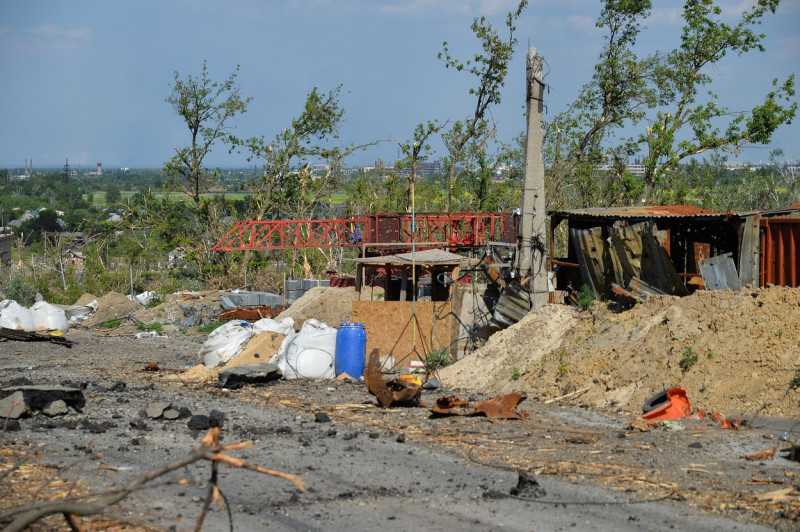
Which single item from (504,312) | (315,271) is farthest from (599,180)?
(504,312)

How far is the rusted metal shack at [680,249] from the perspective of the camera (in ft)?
47.1

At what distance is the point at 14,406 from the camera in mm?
10578

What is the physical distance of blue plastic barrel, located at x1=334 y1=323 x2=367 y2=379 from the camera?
1547 centimetres

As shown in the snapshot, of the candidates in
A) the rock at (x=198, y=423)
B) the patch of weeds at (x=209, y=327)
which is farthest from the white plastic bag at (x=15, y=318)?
the rock at (x=198, y=423)

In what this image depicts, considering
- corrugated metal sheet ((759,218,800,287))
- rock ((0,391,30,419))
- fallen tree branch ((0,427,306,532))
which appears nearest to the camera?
fallen tree branch ((0,427,306,532))

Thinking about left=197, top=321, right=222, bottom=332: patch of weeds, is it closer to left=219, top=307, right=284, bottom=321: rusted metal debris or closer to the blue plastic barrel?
left=219, top=307, right=284, bottom=321: rusted metal debris

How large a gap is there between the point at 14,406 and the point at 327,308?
13327 millimetres

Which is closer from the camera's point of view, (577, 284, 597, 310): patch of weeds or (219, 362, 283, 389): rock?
(219, 362, 283, 389): rock

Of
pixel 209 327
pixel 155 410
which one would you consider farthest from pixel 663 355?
pixel 209 327

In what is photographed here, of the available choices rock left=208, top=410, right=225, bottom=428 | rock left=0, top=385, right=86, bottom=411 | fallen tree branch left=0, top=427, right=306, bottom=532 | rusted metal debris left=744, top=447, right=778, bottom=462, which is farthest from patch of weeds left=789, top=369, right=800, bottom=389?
rock left=0, top=385, right=86, bottom=411

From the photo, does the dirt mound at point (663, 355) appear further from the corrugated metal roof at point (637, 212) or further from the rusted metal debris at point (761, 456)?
the corrugated metal roof at point (637, 212)

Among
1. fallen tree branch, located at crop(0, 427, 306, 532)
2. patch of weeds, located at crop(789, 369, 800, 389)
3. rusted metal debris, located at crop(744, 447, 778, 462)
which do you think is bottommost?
rusted metal debris, located at crop(744, 447, 778, 462)

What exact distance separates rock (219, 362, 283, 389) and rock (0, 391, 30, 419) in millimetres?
3950

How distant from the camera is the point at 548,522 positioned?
710cm
